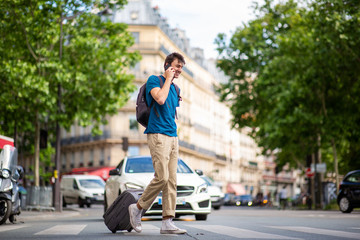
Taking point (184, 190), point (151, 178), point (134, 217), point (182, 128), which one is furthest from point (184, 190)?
point (182, 128)

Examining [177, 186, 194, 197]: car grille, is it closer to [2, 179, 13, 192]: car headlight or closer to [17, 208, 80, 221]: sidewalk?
[2, 179, 13, 192]: car headlight

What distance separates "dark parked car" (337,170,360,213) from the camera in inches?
1062

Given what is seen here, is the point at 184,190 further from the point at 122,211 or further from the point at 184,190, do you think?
the point at 122,211

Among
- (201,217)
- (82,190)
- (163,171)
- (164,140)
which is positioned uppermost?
(82,190)

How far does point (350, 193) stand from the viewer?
27.3 m

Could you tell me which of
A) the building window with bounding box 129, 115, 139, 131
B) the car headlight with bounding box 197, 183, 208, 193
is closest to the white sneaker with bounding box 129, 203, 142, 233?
the car headlight with bounding box 197, 183, 208, 193

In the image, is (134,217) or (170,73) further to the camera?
(134,217)

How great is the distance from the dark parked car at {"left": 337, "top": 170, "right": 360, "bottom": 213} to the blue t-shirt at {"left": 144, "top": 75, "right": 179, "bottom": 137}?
19217 mm

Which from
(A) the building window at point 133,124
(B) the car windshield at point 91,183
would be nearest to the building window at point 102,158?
(A) the building window at point 133,124

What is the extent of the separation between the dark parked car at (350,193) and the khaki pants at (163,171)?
62.5 ft

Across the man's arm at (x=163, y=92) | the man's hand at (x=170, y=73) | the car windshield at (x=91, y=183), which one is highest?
the car windshield at (x=91, y=183)

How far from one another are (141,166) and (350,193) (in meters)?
12.9

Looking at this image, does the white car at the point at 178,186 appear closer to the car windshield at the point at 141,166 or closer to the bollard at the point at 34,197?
the car windshield at the point at 141,166

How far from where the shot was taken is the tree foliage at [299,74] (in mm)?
29359
